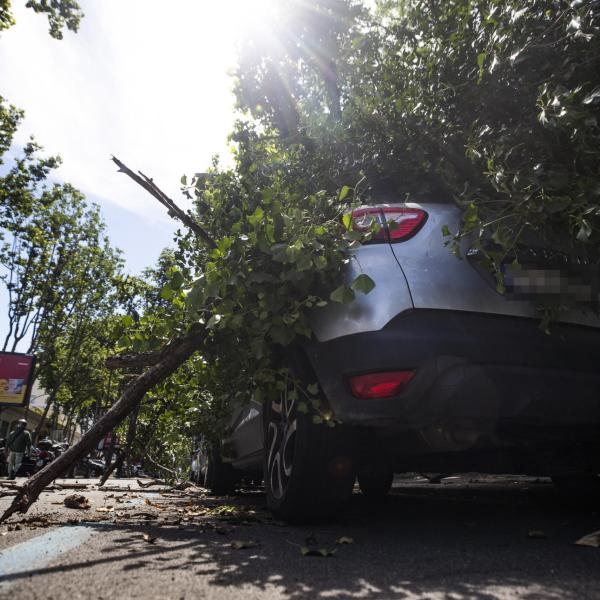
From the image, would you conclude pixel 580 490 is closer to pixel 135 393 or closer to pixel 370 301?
pixel 370 301

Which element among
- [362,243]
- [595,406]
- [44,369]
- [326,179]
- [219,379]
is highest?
[44,369]

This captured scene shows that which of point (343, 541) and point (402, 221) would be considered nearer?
point (343, 541)

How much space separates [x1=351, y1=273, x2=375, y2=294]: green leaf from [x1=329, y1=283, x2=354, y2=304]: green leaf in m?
0.05

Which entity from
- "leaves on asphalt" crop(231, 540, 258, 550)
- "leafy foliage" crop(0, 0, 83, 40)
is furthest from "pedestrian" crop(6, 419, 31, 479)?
"leaves on asphalt" crop(231, 540, 258, 550)

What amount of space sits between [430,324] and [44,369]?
3510 cm

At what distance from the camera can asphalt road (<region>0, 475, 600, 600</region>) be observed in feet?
6.12

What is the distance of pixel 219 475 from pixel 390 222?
4.72 m

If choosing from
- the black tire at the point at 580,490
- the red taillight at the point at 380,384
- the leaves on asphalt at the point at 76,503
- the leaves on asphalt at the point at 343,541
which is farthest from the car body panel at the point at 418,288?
the leaves on asphalt at the point at 76,503

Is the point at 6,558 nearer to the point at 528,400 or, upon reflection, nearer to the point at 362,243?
the point at 362,243

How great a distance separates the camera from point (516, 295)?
9.21 ft

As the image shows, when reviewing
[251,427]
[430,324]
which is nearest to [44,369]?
[251,427]

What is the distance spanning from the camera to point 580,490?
14.9 feet

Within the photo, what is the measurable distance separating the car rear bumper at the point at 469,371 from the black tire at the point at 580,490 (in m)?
2.00

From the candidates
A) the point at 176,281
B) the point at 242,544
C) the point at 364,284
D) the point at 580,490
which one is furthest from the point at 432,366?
the point at 580,490
